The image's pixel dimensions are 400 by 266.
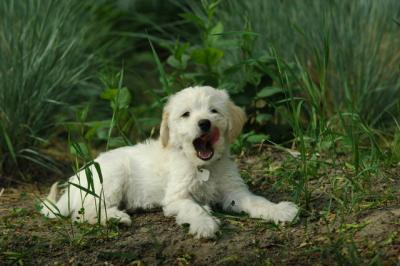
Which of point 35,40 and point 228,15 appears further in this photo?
point 228,15

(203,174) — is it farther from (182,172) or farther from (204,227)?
(204,227)

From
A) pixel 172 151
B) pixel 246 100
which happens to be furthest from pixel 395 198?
pixel 246 100

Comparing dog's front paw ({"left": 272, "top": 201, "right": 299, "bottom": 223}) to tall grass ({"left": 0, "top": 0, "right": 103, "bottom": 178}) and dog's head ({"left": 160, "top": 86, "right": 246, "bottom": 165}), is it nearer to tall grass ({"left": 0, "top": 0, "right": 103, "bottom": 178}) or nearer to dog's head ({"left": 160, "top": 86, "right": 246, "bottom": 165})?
dog's head ({"left": 160, "top": 86, "right": 246, "bottom": 165})

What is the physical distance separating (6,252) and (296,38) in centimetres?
377

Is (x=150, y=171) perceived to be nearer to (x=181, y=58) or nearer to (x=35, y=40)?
(x=181, y=58)

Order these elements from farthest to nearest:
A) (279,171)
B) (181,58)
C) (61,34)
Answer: (61,34) → (181,58) → (279,171)

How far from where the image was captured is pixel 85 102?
24.1 feet

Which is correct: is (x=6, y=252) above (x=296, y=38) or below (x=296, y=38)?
below

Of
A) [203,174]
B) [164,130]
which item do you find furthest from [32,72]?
[203,174]

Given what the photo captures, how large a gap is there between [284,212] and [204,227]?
21.5 inches

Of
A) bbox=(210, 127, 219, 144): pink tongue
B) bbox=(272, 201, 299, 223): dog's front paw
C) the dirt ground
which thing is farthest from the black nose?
bbox=(272, 201, 299, 223): dog's front paw

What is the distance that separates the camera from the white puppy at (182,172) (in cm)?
474

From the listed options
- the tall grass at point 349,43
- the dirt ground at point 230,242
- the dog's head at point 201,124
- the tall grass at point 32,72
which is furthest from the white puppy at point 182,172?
the tall grass at point 349,43

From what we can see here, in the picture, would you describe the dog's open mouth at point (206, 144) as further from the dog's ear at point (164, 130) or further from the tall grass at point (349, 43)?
the tall grass at point (349, 43)
